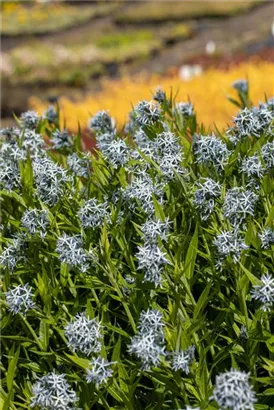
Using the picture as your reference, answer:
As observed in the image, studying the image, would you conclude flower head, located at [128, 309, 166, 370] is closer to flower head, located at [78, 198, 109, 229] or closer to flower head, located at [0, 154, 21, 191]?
flower head, located at [78, 198, 109, 229]

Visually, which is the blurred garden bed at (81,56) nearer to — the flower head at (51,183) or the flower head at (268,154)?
the flower head at (51,183)

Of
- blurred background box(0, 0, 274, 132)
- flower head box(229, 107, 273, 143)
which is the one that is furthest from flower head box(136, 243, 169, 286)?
blurred background box(0, 0, 274, 132)

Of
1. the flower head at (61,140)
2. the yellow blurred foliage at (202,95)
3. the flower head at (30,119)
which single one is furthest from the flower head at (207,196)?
the yellow blurred foliage at (202,95)

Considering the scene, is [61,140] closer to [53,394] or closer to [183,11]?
[53,394]

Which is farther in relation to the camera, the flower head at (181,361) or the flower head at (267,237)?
the flower head at (267,237)

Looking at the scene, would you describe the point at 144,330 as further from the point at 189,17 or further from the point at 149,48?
the point at 189,17

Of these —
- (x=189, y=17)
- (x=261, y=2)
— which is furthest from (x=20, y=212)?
(x=261, y=2)
